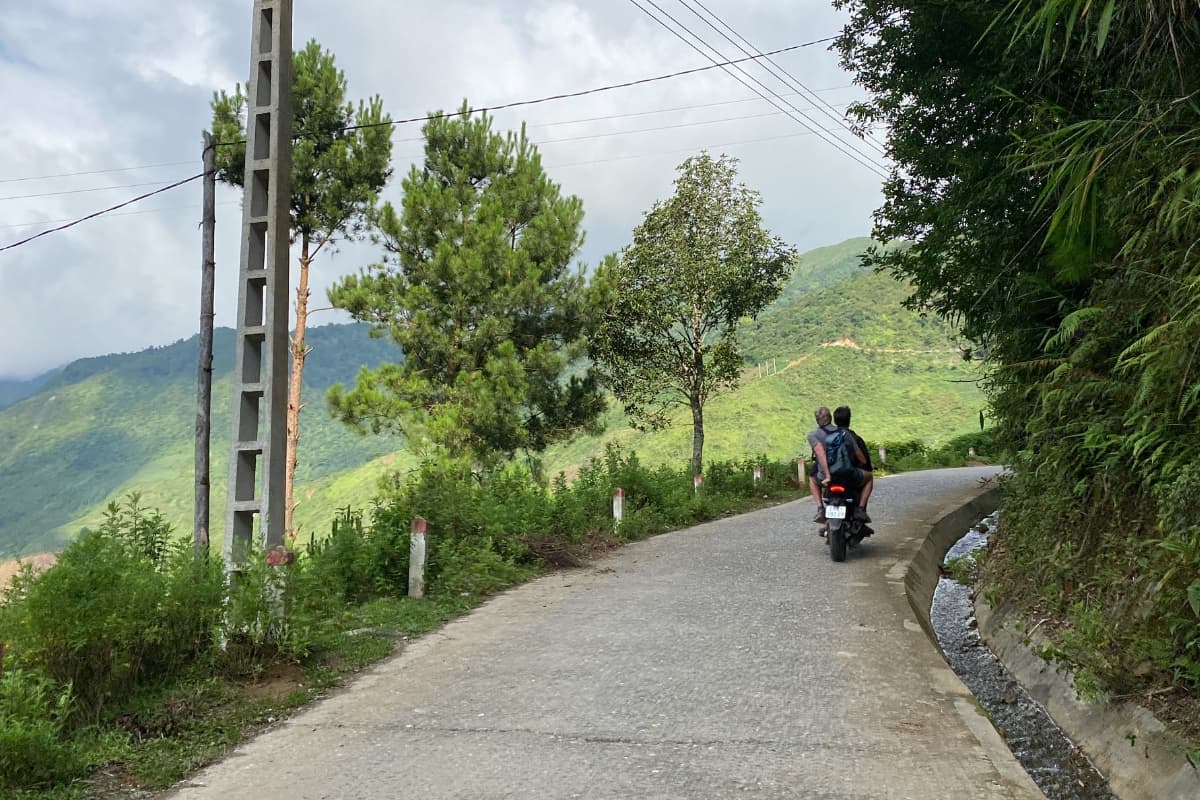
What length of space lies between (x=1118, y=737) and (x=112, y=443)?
172974 mm

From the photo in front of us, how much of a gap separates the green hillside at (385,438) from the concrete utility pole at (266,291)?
3260 mm

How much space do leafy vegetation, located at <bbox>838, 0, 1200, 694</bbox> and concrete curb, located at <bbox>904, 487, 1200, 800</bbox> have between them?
0.76ft

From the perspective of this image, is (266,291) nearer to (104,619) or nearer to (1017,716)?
(104,619)

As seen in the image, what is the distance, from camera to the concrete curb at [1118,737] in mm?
3986

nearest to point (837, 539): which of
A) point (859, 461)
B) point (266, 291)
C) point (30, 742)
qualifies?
point (859, 461)

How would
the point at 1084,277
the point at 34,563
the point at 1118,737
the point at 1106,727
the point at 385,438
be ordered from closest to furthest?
the point at 1118,737
the point at 1106,727
the point at 34,563
the point at 1084,277
the point at 385,438

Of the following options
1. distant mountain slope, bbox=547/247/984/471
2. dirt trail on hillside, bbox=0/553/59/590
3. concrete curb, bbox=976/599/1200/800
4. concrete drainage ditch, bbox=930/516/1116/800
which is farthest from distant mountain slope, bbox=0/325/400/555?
concrete curb, bbox=976/599/1200/800

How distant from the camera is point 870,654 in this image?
632cm

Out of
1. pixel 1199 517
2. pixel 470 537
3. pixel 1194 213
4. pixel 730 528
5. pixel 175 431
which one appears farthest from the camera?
pixel 175 431

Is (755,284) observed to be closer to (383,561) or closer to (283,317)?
(383,561)

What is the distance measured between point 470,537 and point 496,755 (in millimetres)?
5836

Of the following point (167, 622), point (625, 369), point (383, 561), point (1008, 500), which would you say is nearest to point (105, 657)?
point (167, 622)

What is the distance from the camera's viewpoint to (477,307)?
89.9 ft

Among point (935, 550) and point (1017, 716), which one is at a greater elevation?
point (935, 550)
